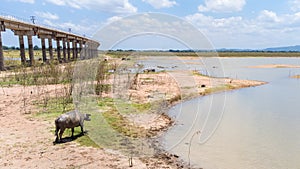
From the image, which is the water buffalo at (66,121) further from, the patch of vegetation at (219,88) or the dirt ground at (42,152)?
the patch of vegetation at (219,88)

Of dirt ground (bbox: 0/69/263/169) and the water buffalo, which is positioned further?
the water buffalo

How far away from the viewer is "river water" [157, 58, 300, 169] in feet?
26.7

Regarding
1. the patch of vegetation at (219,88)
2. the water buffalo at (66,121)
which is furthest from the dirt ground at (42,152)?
the patch of vegetation at (219,88)

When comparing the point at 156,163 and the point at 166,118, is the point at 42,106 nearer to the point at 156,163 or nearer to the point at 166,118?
the point at 166,118

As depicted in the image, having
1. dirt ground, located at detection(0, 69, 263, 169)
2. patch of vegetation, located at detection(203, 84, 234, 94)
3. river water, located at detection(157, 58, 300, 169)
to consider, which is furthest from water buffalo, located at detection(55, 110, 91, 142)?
patch of vegetation, located at detection(203, 84, 234, 94)

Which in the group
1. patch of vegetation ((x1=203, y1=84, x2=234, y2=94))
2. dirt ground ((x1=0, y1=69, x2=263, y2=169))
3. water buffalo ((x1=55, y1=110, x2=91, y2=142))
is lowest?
patch of vegetation ((x1=203, y1=84, x2=234, y2=94))

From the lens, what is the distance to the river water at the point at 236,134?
26.7 feet

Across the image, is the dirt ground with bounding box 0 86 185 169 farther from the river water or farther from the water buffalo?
the river water

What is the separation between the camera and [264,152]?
879 centimetres

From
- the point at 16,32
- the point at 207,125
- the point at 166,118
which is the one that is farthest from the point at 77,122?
the point at 16,32

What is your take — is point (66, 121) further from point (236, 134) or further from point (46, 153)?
point (236, 134)

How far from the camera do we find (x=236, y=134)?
35.1 feet

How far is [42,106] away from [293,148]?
437 inches

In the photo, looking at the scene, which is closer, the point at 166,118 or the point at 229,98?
the point at 166,118
